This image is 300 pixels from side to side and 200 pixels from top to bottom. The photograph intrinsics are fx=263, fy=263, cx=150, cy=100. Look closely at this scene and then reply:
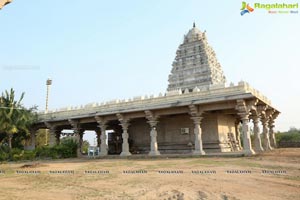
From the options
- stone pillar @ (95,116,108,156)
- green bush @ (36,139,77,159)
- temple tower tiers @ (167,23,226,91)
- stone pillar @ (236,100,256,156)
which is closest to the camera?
stone pillar @ (236,100,256,156)

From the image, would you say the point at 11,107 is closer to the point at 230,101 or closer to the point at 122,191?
the point at 230,101

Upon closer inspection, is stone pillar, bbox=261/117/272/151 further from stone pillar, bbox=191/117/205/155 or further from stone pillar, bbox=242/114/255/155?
stone pillar, bbox=191/117/205/155

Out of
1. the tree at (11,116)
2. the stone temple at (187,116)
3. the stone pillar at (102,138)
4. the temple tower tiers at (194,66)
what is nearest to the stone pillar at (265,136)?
the stone temple at (187,116)

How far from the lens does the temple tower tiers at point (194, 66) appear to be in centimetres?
2728

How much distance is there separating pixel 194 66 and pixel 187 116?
25.1ft

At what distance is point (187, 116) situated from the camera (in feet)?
74.2

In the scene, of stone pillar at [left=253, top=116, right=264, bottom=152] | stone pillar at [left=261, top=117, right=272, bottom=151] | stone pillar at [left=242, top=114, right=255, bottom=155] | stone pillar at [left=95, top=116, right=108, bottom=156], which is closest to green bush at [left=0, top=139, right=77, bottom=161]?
stone pillar at [left=95, top=116, right=108, bottom=156]

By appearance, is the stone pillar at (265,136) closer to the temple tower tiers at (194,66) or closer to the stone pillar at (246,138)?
the temple tower tiers at (194,66)

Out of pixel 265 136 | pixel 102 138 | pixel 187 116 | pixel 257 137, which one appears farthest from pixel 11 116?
pixel 265 136

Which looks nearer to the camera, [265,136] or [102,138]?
[102,138]

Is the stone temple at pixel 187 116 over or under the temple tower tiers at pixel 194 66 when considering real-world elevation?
under

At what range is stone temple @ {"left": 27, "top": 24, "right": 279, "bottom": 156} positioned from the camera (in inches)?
709

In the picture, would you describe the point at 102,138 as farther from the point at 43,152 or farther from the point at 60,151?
the point at 43,152

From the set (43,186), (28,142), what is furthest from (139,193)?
(28,142)
